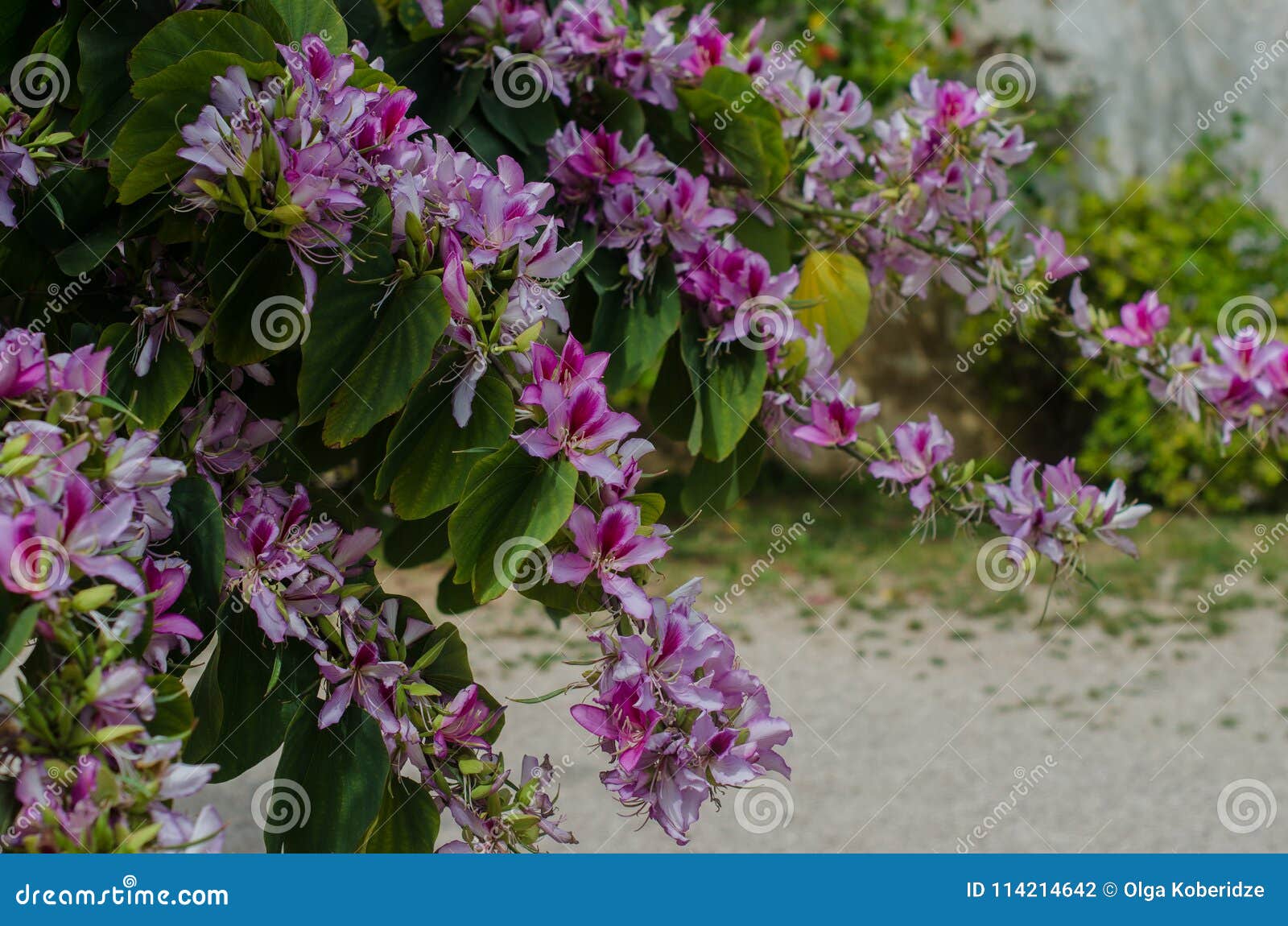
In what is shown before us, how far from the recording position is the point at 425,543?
5.05ft

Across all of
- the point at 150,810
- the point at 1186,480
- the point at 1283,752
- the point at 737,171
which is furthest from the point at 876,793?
the point at 1186,480

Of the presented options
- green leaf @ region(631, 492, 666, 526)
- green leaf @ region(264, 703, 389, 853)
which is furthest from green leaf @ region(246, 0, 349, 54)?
green leaf @ region(264, 703, 389, 853)

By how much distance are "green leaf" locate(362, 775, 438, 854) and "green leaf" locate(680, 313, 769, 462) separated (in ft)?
1.55

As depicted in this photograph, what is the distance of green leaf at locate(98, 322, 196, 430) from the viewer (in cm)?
102

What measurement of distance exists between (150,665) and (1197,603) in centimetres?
505

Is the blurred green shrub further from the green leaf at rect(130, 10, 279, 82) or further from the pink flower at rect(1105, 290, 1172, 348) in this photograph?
the green leaf at rect(130, 10, 279, 82)

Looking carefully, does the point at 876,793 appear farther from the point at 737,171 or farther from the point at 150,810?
the point at 150,810

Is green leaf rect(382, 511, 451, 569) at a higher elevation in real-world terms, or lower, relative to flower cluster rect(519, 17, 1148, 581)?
lower

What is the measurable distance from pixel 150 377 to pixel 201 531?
0.55 ft

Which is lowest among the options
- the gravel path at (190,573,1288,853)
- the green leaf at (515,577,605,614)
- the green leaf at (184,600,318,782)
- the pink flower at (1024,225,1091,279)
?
the gravel path at (190,573,1288,853)

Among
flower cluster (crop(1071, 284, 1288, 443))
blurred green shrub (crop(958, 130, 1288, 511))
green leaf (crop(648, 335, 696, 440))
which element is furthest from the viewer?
blurred green shrub (crop(958, 130, 1288, 511))

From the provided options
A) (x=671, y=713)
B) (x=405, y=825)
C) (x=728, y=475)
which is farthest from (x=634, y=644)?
(x=728, y=475)

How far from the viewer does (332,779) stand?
103 cm

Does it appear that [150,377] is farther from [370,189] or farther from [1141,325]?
[1141,325]
